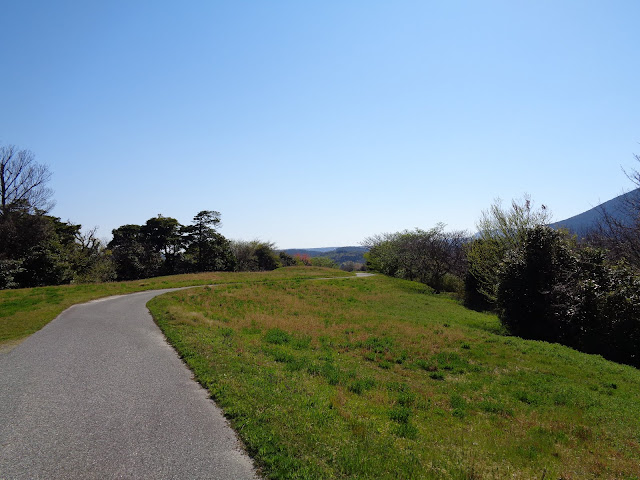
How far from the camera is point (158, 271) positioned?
54656 mm

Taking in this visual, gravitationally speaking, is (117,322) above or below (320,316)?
above

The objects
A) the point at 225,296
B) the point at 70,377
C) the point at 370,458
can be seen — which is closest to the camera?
the point at 370,458

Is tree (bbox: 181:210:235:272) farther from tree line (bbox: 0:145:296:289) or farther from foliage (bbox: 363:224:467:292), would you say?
foliage (bbox: 363:224:467:292)

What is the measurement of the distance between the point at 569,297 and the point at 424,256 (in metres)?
30.8

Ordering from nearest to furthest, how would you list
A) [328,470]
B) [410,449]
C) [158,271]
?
[328,470]
[410,449]
[158,271]

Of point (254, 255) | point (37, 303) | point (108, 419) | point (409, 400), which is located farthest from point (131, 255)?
point (409, 400)

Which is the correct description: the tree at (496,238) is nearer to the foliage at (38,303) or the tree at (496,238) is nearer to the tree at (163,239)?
the foliage at (38,303)

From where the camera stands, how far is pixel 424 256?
157 feet

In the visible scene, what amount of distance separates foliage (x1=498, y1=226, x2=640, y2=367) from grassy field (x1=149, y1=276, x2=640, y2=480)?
8.68ft

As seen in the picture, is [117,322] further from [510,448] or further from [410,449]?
[510,448]

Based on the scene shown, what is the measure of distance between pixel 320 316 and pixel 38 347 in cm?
1292

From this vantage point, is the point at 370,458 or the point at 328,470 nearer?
the point at 328,470

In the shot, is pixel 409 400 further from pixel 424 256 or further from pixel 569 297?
pixel 424 256

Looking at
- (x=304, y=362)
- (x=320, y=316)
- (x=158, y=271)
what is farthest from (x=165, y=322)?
(x=158, y=271)
